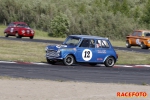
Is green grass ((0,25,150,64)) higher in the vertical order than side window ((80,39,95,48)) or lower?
lower

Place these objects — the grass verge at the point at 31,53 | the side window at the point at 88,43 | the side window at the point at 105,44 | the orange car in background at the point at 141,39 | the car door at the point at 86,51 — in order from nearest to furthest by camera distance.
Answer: the car door at the point at 86,51, the side window at the point at 88,43, the side window at the point at 105,44, the grass verge at the point at 31,53, the orange car in background at the point at 141,39

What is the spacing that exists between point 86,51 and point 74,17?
148ft

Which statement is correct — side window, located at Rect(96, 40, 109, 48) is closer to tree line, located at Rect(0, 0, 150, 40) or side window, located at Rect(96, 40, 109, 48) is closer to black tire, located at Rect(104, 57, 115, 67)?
black tire, located at Rect(104, 57, 115, 67)

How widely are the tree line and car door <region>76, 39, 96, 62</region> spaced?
3722 centimetres

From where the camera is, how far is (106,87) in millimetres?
15141

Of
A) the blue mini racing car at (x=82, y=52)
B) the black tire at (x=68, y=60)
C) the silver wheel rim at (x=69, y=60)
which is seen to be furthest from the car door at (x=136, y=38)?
the silver wheel rim at (x=69, y=60)

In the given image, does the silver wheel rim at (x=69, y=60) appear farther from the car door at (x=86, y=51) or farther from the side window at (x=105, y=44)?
the side window at (x=105, y=44)

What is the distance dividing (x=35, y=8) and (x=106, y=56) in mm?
48619

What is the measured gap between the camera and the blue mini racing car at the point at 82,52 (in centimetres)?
2327

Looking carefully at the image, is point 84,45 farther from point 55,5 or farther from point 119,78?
A: point 55,5

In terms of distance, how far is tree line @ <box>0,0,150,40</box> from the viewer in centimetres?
6441

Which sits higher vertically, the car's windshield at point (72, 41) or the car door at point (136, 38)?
the car's windshield at point (72, 41)

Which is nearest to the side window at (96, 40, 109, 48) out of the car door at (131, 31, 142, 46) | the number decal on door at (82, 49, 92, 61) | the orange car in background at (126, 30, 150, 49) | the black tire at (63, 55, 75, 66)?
the number decal on door at (82, 49, 92, 61)

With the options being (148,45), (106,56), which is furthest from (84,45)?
(148,45)
